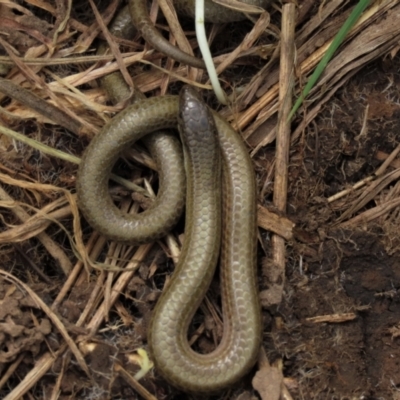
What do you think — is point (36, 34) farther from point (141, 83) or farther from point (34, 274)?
point (34, 274)

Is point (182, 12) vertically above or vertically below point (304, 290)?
above

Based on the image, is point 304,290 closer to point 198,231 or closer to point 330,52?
point 198,231

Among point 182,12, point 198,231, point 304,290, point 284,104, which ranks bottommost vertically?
point 304,290

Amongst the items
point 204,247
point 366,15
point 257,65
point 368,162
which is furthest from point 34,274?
point 366,15

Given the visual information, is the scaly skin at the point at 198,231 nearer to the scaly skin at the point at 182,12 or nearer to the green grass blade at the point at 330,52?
the scaly skin at the point at 182,12

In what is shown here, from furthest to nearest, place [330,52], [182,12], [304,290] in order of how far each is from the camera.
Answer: [182,12]
[304,290]
[330,52]

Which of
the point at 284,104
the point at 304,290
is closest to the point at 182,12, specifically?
the point at 284,104

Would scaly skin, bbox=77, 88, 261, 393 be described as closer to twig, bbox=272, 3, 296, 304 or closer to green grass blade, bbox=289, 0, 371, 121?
twig, bbox=272, 3, 296, 304
